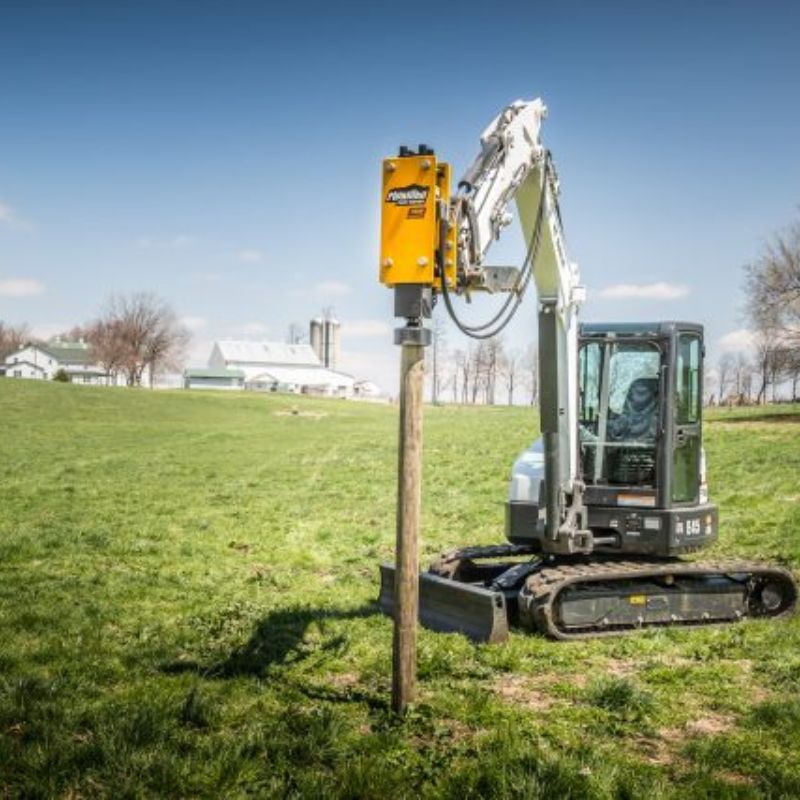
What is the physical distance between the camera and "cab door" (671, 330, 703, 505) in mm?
9453

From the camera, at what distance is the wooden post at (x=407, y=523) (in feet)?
21.1

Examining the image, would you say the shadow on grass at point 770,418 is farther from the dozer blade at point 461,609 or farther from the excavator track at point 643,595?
the dozer blade at point 461,609

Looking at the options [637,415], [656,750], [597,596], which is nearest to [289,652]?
[597,596]

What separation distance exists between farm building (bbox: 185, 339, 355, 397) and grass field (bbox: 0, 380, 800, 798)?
118m

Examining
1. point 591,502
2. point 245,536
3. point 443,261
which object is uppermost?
point 443,261

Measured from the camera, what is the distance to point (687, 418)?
9.63 metres

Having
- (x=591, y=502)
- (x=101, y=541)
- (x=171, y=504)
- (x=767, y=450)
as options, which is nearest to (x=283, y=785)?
(x=591, y=502)

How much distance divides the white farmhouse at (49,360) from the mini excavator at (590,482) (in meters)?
133

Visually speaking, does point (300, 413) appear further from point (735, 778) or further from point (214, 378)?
point (214, 378)

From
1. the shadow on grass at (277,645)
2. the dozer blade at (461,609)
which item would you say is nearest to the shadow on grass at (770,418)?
the dozer blade at (461,609)

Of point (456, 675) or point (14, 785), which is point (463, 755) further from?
point (14, 785)

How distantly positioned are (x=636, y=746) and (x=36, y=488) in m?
17.5

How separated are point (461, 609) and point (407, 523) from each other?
8.80 ft

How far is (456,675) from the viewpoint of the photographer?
24.4 feet
